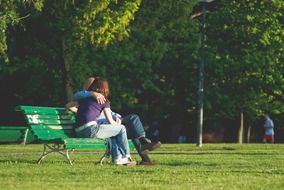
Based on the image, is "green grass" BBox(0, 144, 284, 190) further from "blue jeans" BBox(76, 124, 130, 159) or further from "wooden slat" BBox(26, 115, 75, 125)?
"wooden slat" BBox(26, 115, 75, 125)

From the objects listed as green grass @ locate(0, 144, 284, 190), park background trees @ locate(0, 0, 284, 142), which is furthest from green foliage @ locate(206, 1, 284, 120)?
green grass @ locate(0, 144, 284, 190)

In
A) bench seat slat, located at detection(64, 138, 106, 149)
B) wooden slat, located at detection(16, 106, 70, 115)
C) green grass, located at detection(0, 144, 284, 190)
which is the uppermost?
wooden slat, located at detection(16, 106, 70, 115)

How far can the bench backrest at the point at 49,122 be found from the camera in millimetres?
16609

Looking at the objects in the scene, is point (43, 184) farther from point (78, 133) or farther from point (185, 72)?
point (185, 72)

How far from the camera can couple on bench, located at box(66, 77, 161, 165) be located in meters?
16.1

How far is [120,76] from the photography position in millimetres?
44875

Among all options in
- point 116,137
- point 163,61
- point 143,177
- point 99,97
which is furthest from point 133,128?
point 163,61

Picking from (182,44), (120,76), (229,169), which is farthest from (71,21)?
(229,169)

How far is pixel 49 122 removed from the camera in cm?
1705

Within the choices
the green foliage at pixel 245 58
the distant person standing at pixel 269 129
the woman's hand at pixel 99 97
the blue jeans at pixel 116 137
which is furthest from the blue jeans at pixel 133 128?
the distant person standing at pixel 269 129

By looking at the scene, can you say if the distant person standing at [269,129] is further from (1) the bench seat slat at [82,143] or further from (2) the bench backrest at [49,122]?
(1) the bench seat slat at [82,143]

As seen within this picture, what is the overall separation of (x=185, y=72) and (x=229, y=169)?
34.3 m

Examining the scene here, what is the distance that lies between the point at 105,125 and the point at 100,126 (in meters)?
0.13

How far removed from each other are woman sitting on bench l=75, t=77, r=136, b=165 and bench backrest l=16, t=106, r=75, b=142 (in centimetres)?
54
